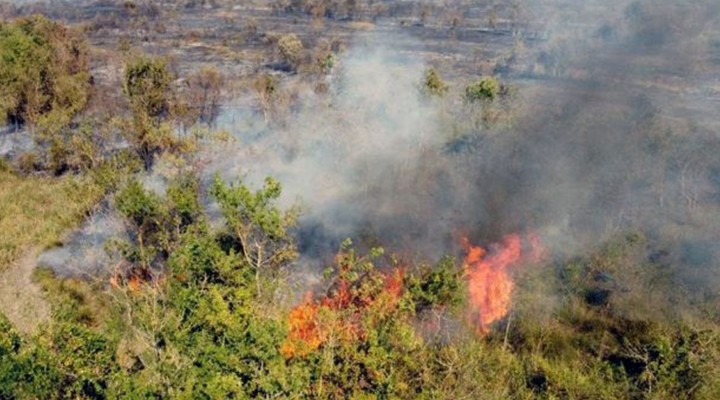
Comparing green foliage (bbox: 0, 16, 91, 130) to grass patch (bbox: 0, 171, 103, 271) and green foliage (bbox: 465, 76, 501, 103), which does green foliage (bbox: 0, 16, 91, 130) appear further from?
green foliage (bbox: 465, 76, 501, 103)

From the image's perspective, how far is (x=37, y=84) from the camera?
6925 centimetres

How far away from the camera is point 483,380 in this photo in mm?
32219

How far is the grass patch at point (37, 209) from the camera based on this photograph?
4844cm

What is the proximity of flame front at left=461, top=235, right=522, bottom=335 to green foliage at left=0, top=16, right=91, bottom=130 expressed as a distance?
144ft

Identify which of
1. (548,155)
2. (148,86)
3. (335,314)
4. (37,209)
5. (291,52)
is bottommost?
Answer: (37,209)

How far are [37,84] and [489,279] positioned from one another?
5349 centimetres

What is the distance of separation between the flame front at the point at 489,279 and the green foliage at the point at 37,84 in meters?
43.9

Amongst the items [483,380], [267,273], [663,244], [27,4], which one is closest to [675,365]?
[483,380]

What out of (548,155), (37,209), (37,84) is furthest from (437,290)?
(37,84)

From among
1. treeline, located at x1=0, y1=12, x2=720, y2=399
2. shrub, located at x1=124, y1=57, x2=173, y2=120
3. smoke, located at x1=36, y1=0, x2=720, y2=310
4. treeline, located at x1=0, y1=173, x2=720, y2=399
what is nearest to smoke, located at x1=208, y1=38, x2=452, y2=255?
smoke, located at x1=36, y1=0, x2=720, y2=310

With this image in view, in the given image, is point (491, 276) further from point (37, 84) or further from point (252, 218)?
point (37, 84)

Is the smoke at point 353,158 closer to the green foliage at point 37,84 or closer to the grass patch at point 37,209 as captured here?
the grass patch at point 37,209

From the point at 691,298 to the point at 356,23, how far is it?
367 ft

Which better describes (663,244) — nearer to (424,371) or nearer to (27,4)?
(424,371)
